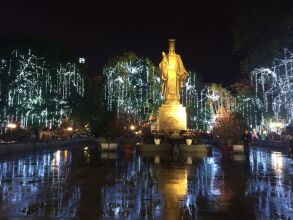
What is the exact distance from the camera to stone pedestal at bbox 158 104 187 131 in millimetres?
35978

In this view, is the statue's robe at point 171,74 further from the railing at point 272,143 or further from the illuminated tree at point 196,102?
the illuminated tree at point 196,102

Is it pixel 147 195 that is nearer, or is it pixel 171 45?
pixel 147 195

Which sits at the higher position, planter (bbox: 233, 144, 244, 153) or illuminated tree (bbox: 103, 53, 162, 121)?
illuminated tree (bbox: 103, 53, 162, 121)

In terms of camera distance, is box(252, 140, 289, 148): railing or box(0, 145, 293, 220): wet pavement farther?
box(252, 140, 289, 148): railing

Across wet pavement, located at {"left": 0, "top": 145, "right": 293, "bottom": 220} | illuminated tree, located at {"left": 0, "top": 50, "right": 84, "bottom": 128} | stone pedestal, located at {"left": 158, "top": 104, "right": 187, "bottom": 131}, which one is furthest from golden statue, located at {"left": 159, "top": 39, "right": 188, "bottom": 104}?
wet pavement, located at {"left": 0, "top": 145, "right": 293, "bottom": 220}

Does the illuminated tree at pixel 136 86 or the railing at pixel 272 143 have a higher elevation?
the illuminated tree at pixel 136 86

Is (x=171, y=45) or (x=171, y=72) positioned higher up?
(x=171, y=45)

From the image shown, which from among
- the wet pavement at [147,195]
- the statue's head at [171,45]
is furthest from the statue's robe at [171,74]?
the wet pavement at [147,195]

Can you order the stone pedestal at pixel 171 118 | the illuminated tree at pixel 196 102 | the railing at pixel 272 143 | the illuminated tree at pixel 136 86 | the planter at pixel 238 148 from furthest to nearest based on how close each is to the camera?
the illuminated tree at pixel 196 102
the illuminated tree at pixel 136 86
the railing at pixel 272 143
the stone pedestal at pixel 171 118
the planter at pixel 238 148

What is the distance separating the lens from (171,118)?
36031 millimetres

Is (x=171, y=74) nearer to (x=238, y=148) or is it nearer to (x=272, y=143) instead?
(x=238, y=148)

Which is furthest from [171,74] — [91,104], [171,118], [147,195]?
[91,104]

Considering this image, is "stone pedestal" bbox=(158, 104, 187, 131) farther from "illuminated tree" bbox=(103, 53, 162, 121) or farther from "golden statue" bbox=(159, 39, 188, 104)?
"illuminated tree" bbox=(103, 53, 162, 121)

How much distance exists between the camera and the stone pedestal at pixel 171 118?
1416 inches
